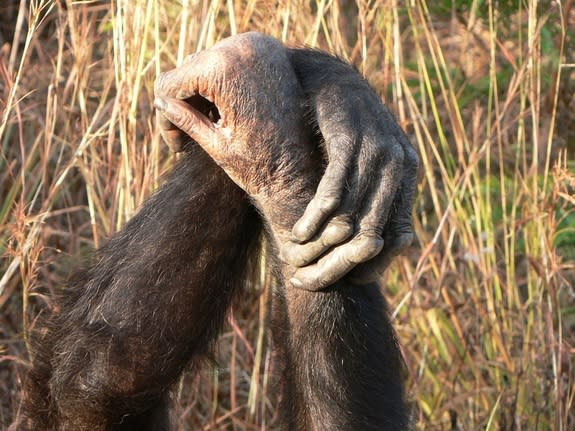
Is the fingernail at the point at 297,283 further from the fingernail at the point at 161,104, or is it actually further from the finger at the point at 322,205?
the fingernail at the point at 161,104

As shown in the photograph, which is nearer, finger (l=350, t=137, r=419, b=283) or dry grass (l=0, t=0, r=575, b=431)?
finger (l=350, t=137, r=419, b=283)

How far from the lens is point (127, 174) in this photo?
8.42 feet

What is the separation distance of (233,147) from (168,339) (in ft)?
1.17

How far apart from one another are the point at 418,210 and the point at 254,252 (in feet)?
5.35

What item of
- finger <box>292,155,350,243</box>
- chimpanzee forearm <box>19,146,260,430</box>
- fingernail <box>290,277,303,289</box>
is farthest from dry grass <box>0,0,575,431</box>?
finger <box>292,155,350,243</box>


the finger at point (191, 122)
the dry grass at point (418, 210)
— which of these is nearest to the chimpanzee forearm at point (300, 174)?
the finger at point (191, 122)

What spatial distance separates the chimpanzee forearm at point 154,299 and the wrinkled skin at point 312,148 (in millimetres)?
111

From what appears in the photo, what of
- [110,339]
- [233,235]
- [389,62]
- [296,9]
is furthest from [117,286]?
[389,62]

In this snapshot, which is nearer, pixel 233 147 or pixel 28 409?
pixel 233 147

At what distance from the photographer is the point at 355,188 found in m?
1.60

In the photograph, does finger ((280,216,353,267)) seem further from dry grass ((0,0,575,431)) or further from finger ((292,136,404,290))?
dry grass ((0,0,575,431))

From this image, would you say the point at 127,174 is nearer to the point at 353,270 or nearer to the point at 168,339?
the point at 168,339

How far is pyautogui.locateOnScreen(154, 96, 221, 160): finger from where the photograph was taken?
1.75 m

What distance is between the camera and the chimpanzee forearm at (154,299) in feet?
6.15
